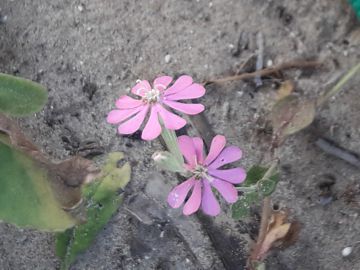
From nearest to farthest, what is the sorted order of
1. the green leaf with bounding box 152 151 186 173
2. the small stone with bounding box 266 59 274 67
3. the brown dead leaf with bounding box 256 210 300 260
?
the green leaf with bounding box 152 151 186 173
the brown dead leaf with bounding box 256 210 300 260
the small stone with bounding box 266 59 274 67

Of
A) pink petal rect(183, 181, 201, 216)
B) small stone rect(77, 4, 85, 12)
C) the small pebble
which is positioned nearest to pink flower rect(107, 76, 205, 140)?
pink petal rect(183, 181, 201, 216)

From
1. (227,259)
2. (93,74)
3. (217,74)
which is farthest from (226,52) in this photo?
(227,259)

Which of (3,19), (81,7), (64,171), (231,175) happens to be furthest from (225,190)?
(3,19)

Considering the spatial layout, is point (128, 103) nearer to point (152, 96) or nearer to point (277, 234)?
point (152, 96)

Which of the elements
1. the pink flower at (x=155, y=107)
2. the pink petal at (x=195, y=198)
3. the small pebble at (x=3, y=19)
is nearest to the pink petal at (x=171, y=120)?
the pink flower at (x=155, y=107)

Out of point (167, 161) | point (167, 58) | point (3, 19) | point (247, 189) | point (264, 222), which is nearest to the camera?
point (167, 161)

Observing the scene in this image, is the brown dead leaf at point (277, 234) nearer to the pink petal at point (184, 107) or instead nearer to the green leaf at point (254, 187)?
the green leaf at point (254, 187)

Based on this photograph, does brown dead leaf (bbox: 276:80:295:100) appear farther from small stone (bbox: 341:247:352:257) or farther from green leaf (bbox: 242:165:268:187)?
small stone (bbox: 341:247:352:257)
